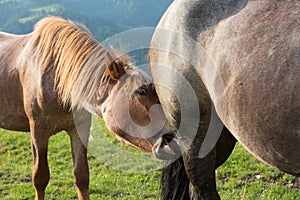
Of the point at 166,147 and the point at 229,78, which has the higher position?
the point at 229,78

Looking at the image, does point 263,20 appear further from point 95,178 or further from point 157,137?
point 95,178

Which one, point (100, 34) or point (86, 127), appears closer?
point (86, 127)

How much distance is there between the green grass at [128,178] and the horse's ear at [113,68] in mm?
949

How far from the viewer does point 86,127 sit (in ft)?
13.8

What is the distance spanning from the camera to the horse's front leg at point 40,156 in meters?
4.13

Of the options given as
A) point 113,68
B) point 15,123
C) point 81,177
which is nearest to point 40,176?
point 81,177

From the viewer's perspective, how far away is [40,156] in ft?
14.0

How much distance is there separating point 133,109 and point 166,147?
1.14 ft

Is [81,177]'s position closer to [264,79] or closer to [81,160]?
[81,160]

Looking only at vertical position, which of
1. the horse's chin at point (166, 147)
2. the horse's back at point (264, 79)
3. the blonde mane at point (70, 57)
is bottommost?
the horse's chin at point (166, 147)

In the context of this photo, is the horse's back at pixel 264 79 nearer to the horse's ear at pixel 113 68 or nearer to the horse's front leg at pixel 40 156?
the horse's ear at pixel 113 68

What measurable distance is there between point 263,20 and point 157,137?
1.02 m

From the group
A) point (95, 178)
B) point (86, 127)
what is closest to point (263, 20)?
point (86, 127)

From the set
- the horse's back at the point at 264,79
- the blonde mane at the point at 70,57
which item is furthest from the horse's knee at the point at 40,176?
the horse's back at the point at 264,79
